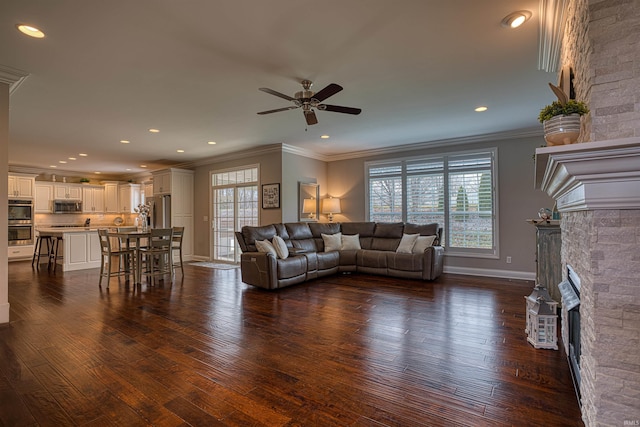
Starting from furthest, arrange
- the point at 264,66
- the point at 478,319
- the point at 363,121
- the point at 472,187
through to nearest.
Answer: the point at 472,187 → the point at 363,121 → the point at 478,319 → the point at 264,66

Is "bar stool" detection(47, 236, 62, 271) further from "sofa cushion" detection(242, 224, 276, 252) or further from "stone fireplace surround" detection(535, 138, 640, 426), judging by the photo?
"stone fireplace surround" detection(535, 138, 640, 426)

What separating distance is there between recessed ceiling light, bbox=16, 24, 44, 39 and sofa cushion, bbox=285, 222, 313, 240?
4.34 m

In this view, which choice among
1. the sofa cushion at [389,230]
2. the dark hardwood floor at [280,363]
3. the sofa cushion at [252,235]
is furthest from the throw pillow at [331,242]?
the dark hardwood floor at [280,363]

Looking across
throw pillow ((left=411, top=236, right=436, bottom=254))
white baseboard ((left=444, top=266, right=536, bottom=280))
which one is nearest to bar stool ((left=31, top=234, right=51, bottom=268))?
throw pillow ((left=411, top=236, right=436, bottom=254))

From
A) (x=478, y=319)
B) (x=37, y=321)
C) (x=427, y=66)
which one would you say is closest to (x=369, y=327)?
(x=478, y=319)

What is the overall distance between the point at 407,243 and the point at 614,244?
463cm

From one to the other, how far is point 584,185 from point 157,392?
2694 millimetres

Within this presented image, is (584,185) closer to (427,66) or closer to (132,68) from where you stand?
(427,66)

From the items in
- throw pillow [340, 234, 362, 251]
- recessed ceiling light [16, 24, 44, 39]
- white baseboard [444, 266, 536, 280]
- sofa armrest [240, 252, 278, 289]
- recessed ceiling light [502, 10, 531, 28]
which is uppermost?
recessed ceiling light [502, 10, 531, 28]

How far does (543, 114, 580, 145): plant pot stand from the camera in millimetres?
1696

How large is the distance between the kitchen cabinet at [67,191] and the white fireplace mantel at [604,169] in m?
12.1

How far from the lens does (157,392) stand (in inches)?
84.3

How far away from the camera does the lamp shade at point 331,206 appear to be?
760 centimetres

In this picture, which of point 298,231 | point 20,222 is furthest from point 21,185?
point 298,231
